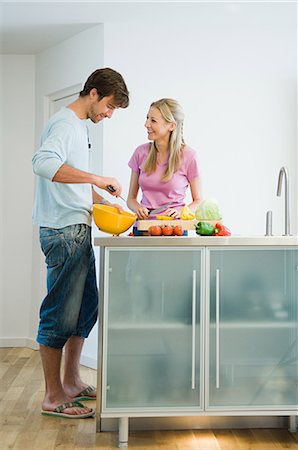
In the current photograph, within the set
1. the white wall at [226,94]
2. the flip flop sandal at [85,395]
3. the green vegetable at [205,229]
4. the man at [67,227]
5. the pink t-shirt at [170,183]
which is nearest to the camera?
the green vegetable at [205,229]

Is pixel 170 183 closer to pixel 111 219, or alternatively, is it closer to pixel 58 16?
pixel 111 219

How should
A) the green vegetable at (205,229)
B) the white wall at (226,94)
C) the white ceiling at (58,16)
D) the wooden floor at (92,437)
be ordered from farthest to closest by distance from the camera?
the white wall at (226,94) → the white ceiling at (58,16) → the green vegetable at (205,229) → the wooden floor at (92,437)

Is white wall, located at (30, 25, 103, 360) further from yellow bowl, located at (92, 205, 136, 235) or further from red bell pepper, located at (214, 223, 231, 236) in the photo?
red bell pepper, located at (214, 223, 231, 236)

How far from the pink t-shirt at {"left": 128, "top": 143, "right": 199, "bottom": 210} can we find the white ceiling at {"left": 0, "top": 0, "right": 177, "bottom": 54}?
3.44ft

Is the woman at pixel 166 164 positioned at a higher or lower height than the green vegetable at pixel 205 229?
higher

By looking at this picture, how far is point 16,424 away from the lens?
10.2 feet

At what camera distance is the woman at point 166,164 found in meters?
3.59

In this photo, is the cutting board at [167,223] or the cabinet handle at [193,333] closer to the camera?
the cabinet handle at [193,333]

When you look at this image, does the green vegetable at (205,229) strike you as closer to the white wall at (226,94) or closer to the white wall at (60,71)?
the white wall at (226,94)

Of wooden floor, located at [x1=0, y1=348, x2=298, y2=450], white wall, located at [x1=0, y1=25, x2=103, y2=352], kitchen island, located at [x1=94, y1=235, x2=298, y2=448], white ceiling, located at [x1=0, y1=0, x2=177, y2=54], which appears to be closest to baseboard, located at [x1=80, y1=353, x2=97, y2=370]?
white wall, located at [x1=0, y1=25, x2=103, y2=352]

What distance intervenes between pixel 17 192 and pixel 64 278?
2.32 m

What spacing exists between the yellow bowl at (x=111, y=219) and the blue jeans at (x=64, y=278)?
148 millimetres

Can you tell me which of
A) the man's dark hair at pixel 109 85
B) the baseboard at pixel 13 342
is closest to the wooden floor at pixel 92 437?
the man's dark hair at pixel 109 85

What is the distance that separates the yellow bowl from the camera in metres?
3.05
